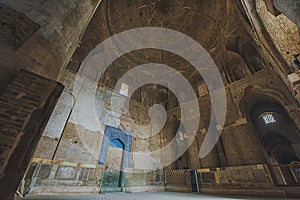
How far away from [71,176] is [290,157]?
807 inches

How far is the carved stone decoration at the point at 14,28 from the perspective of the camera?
2.24 m

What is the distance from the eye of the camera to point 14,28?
2.36 metres

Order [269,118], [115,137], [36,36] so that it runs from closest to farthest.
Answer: [36,36] → [115,137] → [269,118]

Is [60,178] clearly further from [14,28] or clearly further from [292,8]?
[292,8]

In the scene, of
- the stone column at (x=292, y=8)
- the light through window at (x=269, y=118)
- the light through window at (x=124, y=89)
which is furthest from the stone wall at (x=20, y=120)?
the light through window at (x=269, y=118)

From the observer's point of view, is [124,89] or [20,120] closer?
[20,120]

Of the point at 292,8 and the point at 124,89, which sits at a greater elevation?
the point at 124,89

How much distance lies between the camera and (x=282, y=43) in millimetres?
4273

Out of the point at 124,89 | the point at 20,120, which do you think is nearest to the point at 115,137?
the point at 124,89

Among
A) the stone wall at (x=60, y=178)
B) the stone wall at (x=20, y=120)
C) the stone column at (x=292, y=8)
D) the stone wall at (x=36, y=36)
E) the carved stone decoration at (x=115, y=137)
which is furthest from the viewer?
the carved stone decoration at (x=115, y=137)

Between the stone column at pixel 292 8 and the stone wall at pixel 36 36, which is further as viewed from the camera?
the stone wall at pixel 36 36

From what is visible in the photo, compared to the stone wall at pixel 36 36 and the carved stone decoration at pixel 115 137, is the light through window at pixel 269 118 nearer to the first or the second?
the carved stone decoration at pixel 115 137

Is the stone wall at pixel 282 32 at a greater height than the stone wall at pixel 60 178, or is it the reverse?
the stone wall at pixel 282 32

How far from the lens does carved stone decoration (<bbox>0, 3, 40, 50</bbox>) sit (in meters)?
2.24
